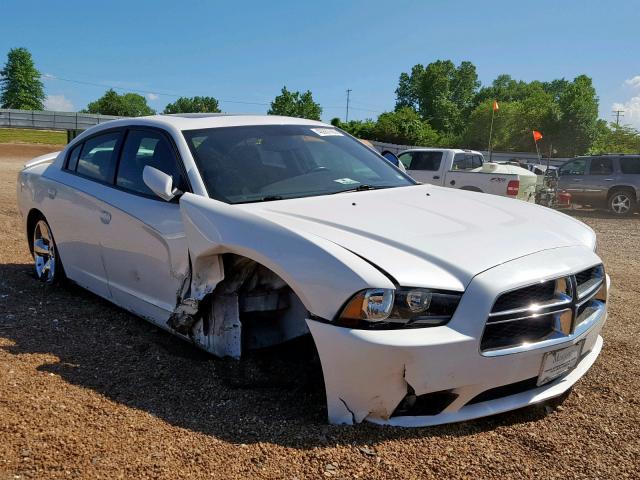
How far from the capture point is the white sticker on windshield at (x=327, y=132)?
15.0 ft

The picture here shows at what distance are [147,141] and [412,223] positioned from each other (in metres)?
2.09

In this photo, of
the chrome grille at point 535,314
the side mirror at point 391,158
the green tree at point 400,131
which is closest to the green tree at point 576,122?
the green tree at point 400,131

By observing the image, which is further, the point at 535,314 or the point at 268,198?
the point at 268,198

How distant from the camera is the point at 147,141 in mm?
4234

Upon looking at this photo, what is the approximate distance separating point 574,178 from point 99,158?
16499mm

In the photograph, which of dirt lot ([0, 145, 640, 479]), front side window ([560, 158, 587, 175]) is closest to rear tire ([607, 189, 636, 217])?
front side window ([560, 158, 587, 175])

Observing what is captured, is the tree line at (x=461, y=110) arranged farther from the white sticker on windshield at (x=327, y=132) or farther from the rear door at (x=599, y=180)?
the white sticker on windshield at (x=327, y=132)

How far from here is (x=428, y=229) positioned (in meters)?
3.16

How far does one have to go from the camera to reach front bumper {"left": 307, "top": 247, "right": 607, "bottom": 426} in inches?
101

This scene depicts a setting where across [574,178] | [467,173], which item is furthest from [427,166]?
[574,178]

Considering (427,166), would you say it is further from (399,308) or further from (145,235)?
(399,308)

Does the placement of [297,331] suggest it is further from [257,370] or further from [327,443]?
[327,443]

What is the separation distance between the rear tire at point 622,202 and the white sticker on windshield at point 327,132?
15.1 m

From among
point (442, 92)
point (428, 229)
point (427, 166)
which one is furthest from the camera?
point (442, 92)
